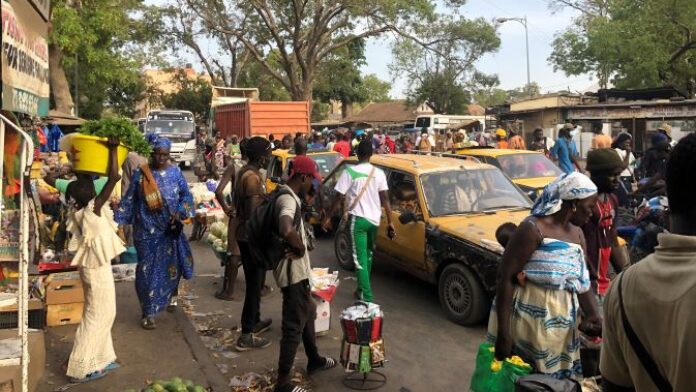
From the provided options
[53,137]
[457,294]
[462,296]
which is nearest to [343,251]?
[457,294]

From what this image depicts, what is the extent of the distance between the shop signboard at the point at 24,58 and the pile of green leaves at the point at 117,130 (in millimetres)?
681

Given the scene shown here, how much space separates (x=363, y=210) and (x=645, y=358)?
4695mm

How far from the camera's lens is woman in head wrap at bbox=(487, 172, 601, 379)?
3227 millimetres

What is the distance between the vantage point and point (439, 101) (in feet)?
174

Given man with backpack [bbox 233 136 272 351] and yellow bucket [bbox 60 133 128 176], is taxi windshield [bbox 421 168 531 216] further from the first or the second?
yellow bucket [bbox 60 133 128 176]

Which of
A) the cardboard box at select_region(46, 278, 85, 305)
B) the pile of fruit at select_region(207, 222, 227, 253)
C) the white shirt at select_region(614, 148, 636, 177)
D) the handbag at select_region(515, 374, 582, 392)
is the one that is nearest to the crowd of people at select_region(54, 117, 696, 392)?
the handbag at select_region(515, 374, 582, 392)

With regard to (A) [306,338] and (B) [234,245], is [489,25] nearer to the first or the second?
(B) [234,245]

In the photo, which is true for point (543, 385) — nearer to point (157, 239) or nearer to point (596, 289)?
point (596, 289)

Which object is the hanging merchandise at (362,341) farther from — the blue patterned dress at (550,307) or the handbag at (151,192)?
the handbag at (151,192)

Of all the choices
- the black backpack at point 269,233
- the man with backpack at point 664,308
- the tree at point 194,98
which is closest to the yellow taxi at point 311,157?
the black backpack at point 269,233

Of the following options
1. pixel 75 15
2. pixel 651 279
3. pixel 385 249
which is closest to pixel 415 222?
pixel 385 249

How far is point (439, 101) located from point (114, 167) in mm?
49832

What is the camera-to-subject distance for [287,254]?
14.3 feet

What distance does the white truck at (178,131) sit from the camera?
26.7 m
